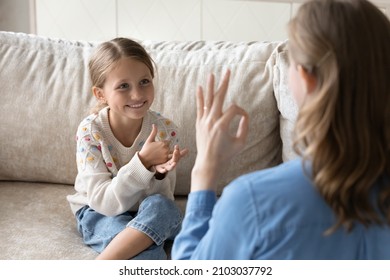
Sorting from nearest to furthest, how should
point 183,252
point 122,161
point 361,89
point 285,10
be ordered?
point 361,89, point 183,252, point 122,161, point 285,10

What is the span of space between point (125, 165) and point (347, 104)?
3.15ft

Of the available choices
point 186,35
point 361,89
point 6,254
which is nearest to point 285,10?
point 186,35

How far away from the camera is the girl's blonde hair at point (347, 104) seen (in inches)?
37.5

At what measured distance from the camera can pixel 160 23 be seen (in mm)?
2920

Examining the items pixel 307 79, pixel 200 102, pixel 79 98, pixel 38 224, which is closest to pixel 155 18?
pixel 79 98

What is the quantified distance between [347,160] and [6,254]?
1092 millimetres

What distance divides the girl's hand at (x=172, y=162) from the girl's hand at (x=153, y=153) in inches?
0.6

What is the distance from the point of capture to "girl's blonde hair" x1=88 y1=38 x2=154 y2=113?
6.02ft

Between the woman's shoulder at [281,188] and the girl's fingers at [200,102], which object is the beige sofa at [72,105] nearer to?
the girl's fingers at [200,102]

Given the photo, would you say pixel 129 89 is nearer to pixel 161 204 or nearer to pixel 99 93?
pixel 99 93

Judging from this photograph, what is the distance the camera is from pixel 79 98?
83.5 inches

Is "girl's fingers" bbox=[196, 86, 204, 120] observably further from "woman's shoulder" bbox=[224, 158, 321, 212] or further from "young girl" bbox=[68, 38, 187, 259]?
"young girl" bbox=[68, 38, 187, 259]

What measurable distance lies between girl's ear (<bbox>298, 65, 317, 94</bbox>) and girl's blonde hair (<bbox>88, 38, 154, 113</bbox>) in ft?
3.06

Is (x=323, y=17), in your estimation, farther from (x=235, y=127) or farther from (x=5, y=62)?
(x=5, y=62)
